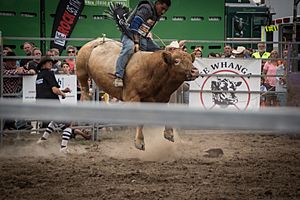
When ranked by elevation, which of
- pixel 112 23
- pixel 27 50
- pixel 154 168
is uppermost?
pixel 112 23

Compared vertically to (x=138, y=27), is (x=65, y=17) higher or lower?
higher

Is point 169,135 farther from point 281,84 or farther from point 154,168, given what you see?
point 281,84

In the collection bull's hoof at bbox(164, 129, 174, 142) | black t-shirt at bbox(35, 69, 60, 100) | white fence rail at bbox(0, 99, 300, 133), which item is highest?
black t-shirt at bbox(35, 69, 60, 100)

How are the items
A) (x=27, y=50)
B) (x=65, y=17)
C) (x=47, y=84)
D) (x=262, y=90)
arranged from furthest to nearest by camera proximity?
(x=65, y=17)
(x=262, y=90)
(x=27, y=50)
(x=47, y=84)

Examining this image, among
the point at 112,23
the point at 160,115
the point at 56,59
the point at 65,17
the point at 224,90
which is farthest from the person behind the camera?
the point at 112,23

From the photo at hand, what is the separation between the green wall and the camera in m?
10.8

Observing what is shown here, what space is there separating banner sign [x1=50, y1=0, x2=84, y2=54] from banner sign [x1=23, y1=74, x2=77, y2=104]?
66.5 inches

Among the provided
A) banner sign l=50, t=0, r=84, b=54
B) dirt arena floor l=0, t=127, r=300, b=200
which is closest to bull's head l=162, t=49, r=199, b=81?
dirt arena floor l=0, t=127, r=300, b=200

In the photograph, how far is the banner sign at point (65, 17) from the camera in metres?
11.1

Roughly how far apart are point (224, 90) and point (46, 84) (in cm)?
368

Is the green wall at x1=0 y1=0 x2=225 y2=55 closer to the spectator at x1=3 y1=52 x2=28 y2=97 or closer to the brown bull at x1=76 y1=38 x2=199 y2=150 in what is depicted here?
the spectator at x1=3 y1=52 x2=28 y2=97

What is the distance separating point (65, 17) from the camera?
11188 mm

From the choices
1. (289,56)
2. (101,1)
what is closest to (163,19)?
(101,1)

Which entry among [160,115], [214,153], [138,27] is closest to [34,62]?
[138,27]
